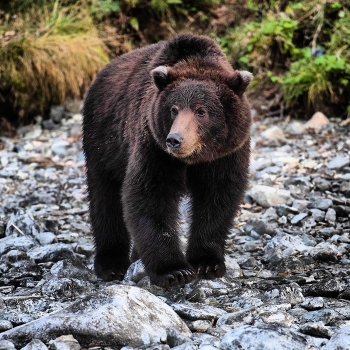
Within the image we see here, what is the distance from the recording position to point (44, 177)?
10742 millimetres

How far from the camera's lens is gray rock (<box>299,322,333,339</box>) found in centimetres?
420

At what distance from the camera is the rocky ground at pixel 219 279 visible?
13.9 feet

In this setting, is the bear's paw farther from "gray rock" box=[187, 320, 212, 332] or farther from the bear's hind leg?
the bear's hind leg

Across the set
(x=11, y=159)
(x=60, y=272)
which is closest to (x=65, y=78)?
(x=11, y=159)

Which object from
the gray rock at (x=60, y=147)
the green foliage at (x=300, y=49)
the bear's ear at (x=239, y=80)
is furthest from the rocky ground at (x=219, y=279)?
the bear's ear at (x=239, y=80)

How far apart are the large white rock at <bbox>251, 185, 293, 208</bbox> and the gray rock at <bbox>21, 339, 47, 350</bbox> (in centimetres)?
467

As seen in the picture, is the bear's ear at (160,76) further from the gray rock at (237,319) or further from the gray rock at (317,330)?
the gray rock at (317,330)

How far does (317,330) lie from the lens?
166 inches

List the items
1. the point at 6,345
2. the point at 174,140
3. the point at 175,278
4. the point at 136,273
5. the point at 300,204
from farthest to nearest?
the point at 300,204 < the point at 136,273 < the point at 175,278 < the point at 174,140 < the point at 6,345

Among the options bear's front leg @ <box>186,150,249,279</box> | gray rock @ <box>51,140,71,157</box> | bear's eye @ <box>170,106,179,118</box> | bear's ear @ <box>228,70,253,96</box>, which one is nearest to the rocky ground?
bear's front leg @ <box>186,150,249,279</box>

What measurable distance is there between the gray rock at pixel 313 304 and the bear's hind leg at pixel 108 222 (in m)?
2.23

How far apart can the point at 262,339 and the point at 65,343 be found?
110 centimetres

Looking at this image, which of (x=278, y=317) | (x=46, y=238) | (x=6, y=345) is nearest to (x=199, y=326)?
(x=278, y=317)

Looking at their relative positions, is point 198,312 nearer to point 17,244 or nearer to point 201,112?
point 201,112
